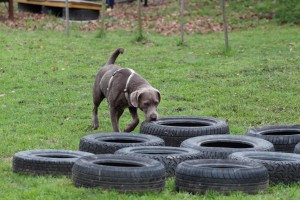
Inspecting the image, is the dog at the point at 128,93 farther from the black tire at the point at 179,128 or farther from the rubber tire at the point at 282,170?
the rubber tire at the point at 282,170

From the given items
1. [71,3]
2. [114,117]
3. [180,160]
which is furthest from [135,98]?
[71,3]

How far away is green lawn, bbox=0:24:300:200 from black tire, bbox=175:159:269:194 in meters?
0.10

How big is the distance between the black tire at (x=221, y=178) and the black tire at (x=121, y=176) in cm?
21

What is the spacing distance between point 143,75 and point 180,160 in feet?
26.9

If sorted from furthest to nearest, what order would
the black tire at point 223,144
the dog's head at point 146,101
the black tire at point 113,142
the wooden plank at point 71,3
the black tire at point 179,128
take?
the wooden plank at point 71,3 → the dog's head at point 146,101 → the black tire at point 179,128 → the black tire at point 113,142 → the black tire at point 223,144

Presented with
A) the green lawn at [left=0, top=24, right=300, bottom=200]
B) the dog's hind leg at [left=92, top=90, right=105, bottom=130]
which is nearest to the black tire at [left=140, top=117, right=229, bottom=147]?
the green lawn at [left=0, top=24, right=300, bottom=200]

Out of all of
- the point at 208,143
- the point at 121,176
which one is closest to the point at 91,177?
the point at 121,176

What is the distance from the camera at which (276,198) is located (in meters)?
6.92

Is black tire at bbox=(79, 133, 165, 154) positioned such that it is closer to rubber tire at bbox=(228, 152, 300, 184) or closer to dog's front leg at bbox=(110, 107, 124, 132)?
rubber tire at bbox=(228, 152, 300, 184)

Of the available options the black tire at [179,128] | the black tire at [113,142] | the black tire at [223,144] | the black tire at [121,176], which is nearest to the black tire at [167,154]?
the black tire at [223,144]

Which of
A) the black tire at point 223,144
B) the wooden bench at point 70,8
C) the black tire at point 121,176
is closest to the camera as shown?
the black tire at point 121,176

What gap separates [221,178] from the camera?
22.7 feet

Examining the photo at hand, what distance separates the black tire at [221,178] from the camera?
22.7ft

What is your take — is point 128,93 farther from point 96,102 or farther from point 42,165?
point 42,165
